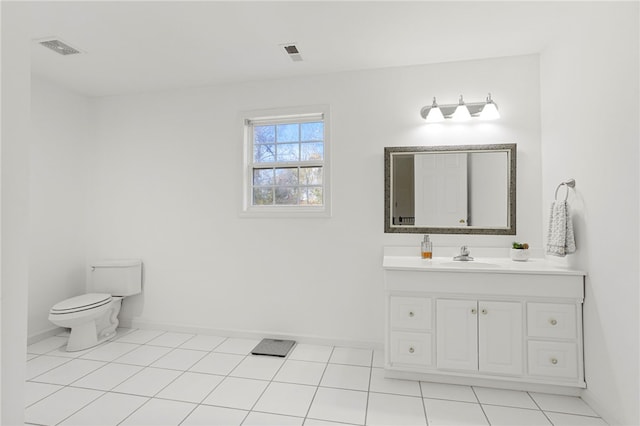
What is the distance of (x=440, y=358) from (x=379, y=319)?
683 millimetres

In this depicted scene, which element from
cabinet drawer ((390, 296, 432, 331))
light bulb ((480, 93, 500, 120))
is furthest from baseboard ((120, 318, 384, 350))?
light bulb ((480, 93, 500, 120))

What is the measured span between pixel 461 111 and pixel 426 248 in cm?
112

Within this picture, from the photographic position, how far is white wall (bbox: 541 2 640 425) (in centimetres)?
168

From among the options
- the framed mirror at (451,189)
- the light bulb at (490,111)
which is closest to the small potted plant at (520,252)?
the framed mirror at (451,189)

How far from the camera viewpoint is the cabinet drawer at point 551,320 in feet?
7.04

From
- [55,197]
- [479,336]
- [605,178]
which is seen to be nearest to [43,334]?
[55,197]

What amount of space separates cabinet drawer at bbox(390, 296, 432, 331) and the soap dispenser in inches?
18.8

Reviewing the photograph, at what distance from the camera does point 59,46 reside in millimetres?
2551

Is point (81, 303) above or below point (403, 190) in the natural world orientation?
below

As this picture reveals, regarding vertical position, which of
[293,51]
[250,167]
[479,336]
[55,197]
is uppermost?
[293,51]

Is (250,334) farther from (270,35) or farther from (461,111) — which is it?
(461,111)

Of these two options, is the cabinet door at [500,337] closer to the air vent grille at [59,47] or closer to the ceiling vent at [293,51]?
the ceiling vent at [293,51]

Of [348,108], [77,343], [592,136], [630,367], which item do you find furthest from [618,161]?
[77,343]

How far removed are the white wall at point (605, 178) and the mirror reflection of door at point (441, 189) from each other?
68 centimetres
